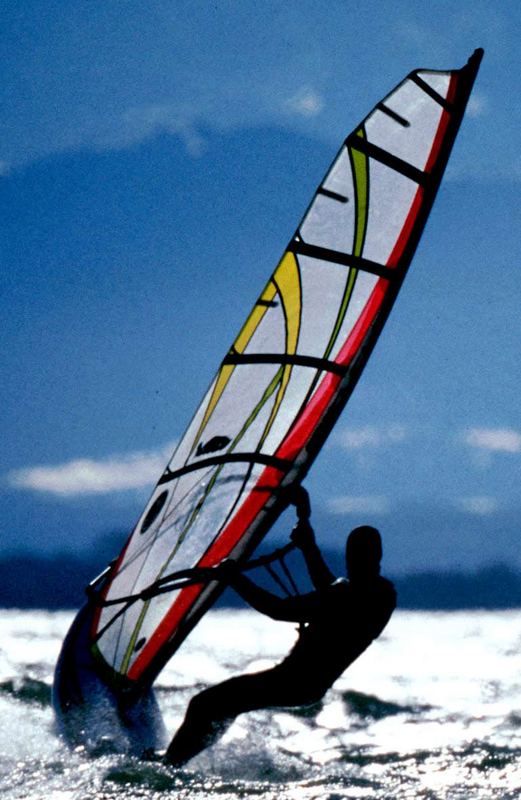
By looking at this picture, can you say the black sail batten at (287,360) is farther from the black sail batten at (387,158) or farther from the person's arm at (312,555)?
the black sail batten at (387,158)

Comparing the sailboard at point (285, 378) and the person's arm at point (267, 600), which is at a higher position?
the sailboard at point (285, 378)

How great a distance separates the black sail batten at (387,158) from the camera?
5.58 metres

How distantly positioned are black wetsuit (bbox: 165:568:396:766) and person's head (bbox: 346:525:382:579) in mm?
43

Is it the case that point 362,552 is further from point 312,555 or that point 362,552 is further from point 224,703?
point 224,703

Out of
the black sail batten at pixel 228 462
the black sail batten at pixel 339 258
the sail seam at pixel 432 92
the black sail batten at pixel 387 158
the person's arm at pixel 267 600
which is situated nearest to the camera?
the person's arm at pixel 267 600

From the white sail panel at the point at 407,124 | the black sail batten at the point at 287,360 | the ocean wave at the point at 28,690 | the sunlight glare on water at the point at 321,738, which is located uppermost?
the white sail panel at the point at 407,124

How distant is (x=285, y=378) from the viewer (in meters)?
6.09

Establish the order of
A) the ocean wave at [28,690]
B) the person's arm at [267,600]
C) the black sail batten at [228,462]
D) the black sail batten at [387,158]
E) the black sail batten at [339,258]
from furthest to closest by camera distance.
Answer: the ocean wave at [28,690] → the black sail batten at [228,462] → the black sail batten at [339,258] → the black sail batten at [387,158] → the person's arm at [267,600]

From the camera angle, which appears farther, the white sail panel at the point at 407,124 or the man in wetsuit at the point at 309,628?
the white sail panel at the point at 407,124

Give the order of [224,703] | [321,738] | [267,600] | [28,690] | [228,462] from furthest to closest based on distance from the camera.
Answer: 1. [28,690]
2. [321,738]
3. [228,462]
4. [224,703]
5. [267,600]

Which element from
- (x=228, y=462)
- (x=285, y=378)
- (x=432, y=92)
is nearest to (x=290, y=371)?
(x=285, y=378)

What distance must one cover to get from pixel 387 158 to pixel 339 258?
0.58m

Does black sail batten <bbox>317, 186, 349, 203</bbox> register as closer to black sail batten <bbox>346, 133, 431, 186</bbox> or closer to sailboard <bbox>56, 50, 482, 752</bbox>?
sailboard <bbox>56, 50, 482, 752</bbox>

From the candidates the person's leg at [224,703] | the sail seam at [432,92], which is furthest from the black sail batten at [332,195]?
the person's leg at [224,703]
